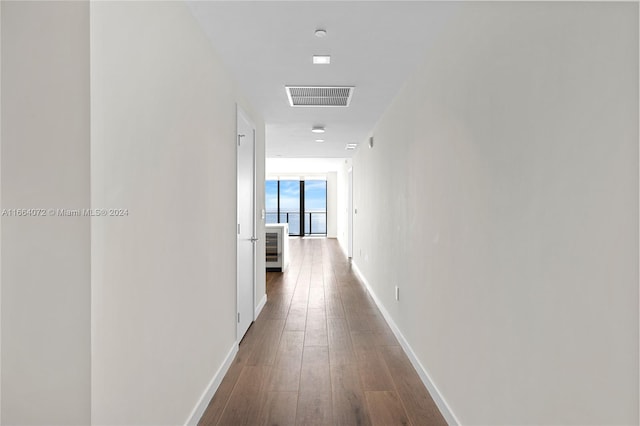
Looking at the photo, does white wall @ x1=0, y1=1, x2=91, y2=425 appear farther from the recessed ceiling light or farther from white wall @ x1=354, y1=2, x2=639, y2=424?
the recessed ceiling light

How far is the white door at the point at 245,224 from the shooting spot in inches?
136

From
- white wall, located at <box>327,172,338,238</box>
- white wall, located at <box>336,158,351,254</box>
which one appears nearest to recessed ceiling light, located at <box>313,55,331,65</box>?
white wall, located at <box>336,158,351,254</box>

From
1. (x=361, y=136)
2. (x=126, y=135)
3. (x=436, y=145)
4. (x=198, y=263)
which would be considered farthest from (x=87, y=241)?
(x=361, y=136)

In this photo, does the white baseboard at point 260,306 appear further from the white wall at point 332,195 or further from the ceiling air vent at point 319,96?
the white wall at point 332,195

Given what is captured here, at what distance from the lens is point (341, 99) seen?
3789 mm

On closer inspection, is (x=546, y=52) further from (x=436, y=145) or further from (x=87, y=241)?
(x=87, y=241)

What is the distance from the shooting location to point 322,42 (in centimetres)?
249

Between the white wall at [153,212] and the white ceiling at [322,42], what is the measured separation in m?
0.23

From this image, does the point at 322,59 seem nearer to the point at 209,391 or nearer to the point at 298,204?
the point at 209,391

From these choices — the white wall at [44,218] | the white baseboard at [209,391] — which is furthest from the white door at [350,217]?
the white wall at [44,218]

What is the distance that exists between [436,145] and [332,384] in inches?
68.8

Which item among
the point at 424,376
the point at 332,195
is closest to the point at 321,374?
the point at 424,376

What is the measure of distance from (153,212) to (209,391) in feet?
4.44

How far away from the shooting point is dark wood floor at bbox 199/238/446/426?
228 centimetres
